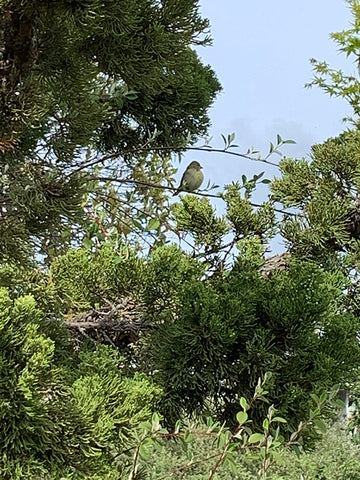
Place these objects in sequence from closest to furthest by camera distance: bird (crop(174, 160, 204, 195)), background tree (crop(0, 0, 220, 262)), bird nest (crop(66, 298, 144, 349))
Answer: background tree (crop(0, 0, 220, 262)) < bird nest (crop(66, 298, 144, 349)) < bird (crop(174, 160, 204, 195))

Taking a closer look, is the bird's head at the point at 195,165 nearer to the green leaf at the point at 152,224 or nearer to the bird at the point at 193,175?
the bird at the point at 193,175

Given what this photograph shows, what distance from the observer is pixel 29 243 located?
35.9 inches

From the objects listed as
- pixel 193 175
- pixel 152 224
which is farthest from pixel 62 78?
pixel 193 175

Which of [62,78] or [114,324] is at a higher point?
[62,78]

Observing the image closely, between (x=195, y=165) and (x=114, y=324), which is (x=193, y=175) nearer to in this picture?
(x=195, y=165)

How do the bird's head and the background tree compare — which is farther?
the bird's head

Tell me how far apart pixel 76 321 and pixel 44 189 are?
0.43m

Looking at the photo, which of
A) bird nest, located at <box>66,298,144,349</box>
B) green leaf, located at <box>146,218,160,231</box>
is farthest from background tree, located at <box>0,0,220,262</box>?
bird nest, located at <box>66,298,144,349</box>

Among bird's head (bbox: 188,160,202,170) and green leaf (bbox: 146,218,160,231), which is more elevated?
bird's head (bbox: 188,160,202,170)

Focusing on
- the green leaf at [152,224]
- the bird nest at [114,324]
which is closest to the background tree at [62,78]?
the green leaf at [152,224]

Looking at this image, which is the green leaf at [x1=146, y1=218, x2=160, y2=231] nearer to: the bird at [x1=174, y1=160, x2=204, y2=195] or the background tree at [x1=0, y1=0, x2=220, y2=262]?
the background tree at [x1=0, y1=0, x2=220, y2=262]

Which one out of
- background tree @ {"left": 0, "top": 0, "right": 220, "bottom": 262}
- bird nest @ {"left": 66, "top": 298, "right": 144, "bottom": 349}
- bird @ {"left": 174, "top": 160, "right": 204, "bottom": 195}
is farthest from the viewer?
bird @ {"left": 174, "top": 160, "right": 204, "bottom": 195}

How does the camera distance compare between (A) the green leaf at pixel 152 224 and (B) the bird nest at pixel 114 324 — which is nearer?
(A) the green leaf at pixel 152 224

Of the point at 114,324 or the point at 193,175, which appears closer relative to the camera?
the point at 114,324
